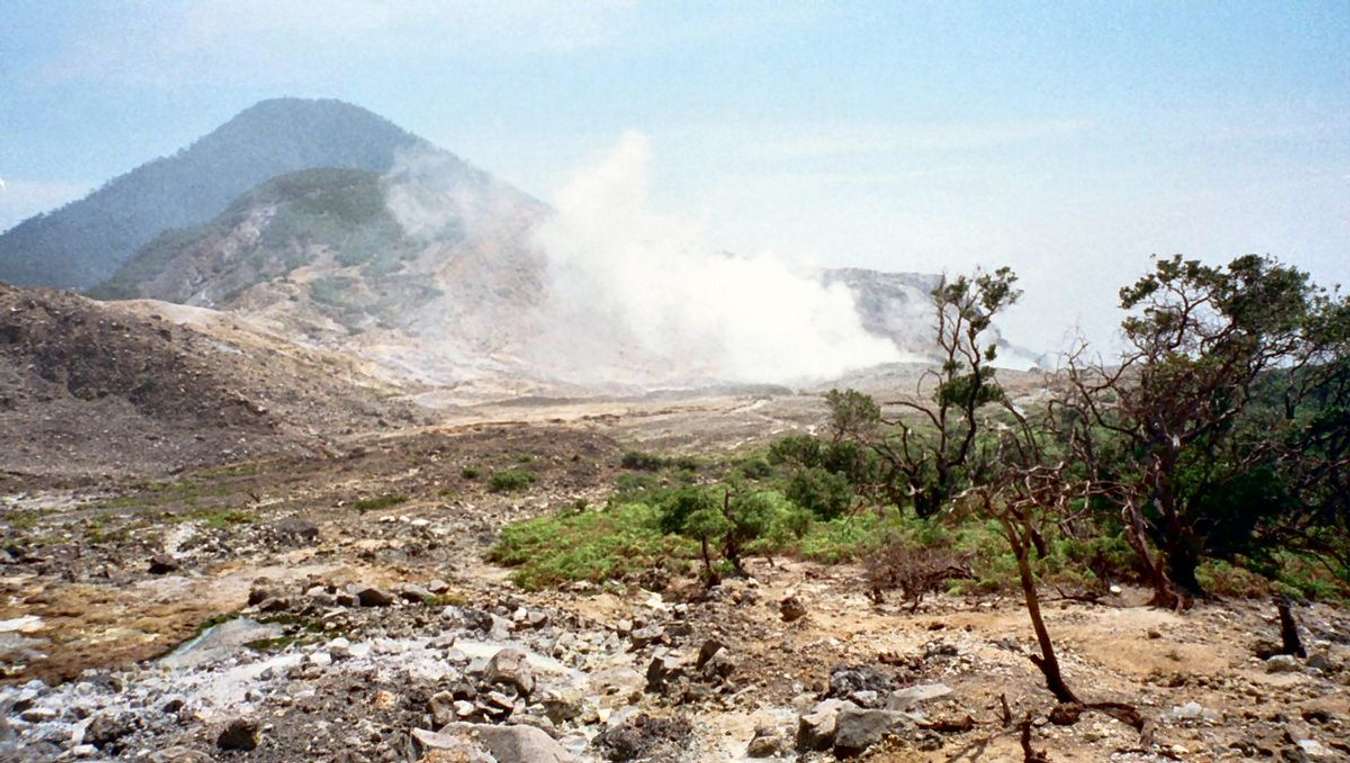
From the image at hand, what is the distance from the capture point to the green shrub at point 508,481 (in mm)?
23344

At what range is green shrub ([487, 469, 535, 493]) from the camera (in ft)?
76.6

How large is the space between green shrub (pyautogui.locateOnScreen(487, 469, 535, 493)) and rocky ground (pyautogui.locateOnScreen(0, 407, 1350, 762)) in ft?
23.5

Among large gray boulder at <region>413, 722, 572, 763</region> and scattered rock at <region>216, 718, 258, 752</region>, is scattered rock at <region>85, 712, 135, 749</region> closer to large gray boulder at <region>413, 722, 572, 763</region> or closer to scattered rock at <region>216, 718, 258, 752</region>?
scattered rock at <region>216, 718, 258, 752</region>

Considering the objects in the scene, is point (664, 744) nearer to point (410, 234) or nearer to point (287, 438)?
point (287, 438)

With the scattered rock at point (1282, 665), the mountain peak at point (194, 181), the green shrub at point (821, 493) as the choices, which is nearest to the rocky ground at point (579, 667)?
the scattered rock at point (1282, 665)

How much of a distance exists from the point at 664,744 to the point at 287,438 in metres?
30.8

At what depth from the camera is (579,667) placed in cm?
957

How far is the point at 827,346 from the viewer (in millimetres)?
84875

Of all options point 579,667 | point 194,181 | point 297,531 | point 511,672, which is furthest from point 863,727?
point 194,181

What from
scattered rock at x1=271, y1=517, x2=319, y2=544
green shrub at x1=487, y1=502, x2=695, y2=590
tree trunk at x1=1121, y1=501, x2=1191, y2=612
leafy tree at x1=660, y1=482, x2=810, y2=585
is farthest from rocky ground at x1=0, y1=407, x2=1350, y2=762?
scattered rock at x1=271, y1=517, x2=319, y2=544

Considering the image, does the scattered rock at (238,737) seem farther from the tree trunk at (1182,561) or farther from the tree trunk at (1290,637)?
the tree trunk at (1182,561)

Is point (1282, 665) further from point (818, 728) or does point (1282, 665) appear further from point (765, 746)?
point (765, 746)

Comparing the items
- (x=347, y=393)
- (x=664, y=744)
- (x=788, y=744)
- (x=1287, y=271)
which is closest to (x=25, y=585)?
(x=664, y=744)

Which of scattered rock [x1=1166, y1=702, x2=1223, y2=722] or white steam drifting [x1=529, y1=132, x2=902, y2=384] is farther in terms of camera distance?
white steam drifting [x1=529, y1=132, x2=902, y2=384]
